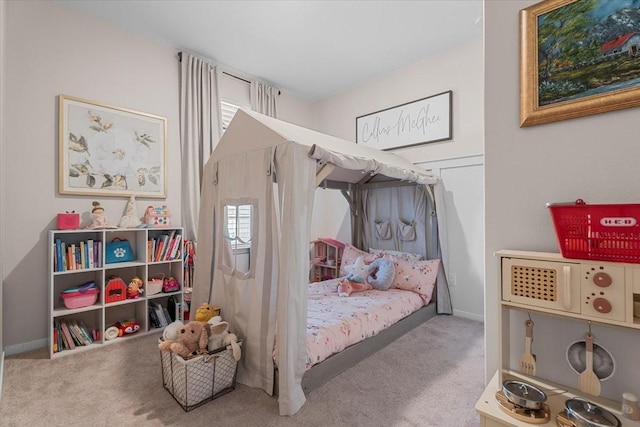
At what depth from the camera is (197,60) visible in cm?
358

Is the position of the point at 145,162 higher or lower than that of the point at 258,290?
higher

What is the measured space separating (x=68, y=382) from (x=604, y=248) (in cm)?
314

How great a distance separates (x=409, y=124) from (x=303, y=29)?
1.80 m

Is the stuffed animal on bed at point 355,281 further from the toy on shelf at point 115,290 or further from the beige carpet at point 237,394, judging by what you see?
the toy on shelf at point 115,290

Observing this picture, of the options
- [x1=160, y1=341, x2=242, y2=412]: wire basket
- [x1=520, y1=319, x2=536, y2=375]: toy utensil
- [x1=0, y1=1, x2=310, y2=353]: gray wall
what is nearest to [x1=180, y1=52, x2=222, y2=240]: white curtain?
[x1=0, y1=1, x2=310, y2=353]: gray wall

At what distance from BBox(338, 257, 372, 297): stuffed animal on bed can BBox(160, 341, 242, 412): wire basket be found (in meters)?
1.40

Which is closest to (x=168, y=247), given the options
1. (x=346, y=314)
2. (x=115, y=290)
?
(x=115, y=290)

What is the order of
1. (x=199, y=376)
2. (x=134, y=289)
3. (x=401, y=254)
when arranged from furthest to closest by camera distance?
(x=401, y=254) < (x=134, y=289) < (x=199, y=376)

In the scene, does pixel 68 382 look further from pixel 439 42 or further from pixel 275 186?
pixel 439 42

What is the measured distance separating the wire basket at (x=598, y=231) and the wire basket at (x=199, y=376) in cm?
194

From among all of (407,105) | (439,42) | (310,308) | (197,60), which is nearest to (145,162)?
(197,60)

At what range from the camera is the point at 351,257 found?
391 cm

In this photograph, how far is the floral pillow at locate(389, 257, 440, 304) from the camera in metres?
3.31

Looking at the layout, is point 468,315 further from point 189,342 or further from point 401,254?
point 189,342
